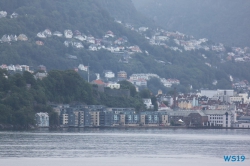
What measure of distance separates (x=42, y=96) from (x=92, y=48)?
7233 centimetres

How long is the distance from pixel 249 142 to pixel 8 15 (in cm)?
10030

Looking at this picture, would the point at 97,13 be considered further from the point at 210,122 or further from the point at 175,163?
the point at 175,163

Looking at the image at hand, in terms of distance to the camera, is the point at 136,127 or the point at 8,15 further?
the point at 8,15

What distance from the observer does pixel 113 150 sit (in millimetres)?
62844

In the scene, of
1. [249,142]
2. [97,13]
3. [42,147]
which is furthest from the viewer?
[97,13]

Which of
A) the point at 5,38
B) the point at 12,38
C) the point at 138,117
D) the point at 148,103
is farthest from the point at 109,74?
the point at 138,117

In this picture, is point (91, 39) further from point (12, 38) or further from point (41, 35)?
point (12, 38)

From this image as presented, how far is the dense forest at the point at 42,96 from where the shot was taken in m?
90.6

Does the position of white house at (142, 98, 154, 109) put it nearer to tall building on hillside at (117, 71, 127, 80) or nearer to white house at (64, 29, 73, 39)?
tall building on hillside at (117, 71, 127, 80)

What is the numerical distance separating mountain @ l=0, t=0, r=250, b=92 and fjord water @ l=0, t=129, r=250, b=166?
68.4 metres

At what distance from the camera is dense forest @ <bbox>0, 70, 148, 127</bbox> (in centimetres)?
9062

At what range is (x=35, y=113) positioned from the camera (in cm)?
9456

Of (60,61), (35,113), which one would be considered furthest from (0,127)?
(60,61)

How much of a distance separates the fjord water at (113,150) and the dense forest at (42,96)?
12.1 meters
